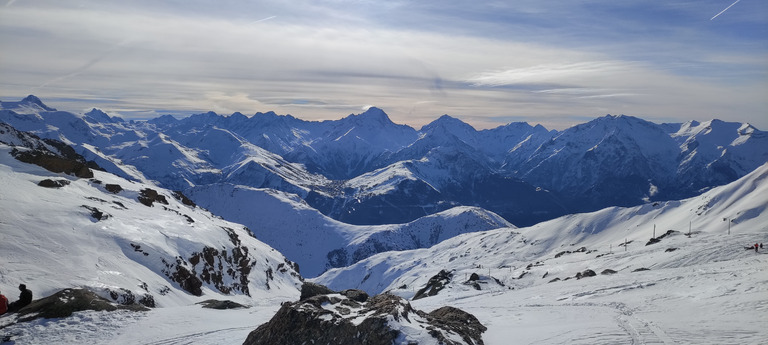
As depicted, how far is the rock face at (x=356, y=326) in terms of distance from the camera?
53.2ft

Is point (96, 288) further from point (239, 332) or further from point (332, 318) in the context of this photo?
point (332, 318)

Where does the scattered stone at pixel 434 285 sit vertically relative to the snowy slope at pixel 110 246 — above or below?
below

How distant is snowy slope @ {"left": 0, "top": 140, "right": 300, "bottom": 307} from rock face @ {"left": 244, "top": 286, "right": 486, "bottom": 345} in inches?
809

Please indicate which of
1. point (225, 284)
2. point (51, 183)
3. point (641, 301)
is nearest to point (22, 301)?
point (641, 301)

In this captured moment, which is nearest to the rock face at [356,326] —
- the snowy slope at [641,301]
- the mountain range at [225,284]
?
the mountain range at [225,284]

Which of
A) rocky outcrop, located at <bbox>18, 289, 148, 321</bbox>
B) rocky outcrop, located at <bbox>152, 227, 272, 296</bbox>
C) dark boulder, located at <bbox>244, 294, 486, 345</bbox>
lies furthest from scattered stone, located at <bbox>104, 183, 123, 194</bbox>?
dark boulder, located at <bbox>244, 294, 486, 345</bbox>

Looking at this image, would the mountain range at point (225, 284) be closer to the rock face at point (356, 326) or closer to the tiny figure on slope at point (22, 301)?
the rock face at point (356, 326)

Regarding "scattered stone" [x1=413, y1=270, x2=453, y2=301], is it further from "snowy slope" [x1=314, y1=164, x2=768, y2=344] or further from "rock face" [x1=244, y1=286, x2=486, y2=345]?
"rock face" [x1=244, y1=286, x2=486, y2=345]

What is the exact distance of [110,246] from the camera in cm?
4447

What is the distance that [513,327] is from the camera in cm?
2255

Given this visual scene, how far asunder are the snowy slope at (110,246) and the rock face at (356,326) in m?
20.5

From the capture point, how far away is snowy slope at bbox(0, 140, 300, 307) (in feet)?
112

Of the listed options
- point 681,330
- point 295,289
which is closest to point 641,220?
point 295,289

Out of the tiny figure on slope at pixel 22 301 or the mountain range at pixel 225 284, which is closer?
the mountain range at pixel 225 284
